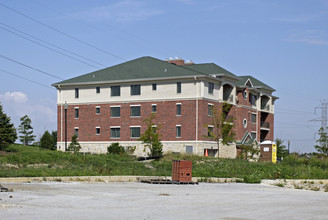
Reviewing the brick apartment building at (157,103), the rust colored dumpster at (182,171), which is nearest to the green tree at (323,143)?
the brick apartment building at (157,103)

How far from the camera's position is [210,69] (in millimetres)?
65688

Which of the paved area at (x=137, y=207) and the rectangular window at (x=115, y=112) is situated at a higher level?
the rectangular window at (x=115, y=112)

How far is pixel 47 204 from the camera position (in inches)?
515

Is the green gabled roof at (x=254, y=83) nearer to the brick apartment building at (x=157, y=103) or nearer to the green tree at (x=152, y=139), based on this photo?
the brick apartment building at (x=157, y=103)

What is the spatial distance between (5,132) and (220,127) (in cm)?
2510

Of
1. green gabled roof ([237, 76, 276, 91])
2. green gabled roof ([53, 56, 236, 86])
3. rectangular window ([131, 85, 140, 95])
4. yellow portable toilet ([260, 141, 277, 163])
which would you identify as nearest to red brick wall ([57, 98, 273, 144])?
rectangular window ([131, 85, 140, 95])

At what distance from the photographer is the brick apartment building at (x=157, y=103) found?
2405 inches

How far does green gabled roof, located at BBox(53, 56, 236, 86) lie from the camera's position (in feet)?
207

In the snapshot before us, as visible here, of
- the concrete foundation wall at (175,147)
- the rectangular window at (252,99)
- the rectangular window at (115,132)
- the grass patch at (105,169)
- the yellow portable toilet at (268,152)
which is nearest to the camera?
the grass patch at (105,169)

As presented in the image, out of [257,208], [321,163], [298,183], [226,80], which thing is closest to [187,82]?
[226,80]

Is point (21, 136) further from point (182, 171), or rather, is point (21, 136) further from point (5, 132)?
point (182, 171)

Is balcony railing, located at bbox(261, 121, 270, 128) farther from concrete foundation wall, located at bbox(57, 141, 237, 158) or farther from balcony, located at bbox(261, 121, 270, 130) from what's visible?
concrete foundation wall, located at bbox(57, 141, 237, 158)

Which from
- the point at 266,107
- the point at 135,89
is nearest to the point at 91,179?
the point at 135,89

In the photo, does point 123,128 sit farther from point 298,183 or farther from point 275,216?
point 275,216
